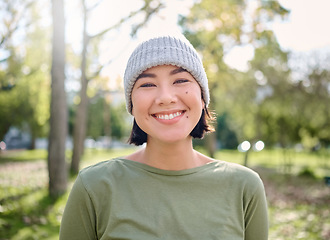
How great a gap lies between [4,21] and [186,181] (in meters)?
11.0

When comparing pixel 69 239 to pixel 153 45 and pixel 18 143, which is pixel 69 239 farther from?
pixel 18 143

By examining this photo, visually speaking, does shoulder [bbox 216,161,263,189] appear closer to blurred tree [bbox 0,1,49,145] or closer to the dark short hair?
the dark short hair

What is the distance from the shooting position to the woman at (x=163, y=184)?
5.39 feet

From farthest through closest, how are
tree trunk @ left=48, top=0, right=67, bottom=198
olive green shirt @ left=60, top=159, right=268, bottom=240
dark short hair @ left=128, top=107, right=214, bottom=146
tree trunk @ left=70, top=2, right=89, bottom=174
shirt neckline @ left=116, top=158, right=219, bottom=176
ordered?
tree trunk @ left=70, top=2, right=89, bottom=174, tree trunk @ left=48, top=0, right=67, bottom=198, dark short hair @ left=128, top=107, right=214, bottom=146, shirt neckline @ left=116, top=158, right=219, bottom=176, olive green shirt @ left=60, top=159, right=268, bottom=240

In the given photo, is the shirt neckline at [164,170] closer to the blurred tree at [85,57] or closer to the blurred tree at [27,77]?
the blurred tree at [85,57]

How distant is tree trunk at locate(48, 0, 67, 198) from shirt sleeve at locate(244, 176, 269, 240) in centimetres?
613

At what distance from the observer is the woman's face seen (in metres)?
1.67

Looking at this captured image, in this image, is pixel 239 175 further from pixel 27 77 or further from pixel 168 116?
pixel 27 77

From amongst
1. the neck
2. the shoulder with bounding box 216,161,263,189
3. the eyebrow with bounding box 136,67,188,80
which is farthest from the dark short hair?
the eyebrow with bounding box 136,67,188,80

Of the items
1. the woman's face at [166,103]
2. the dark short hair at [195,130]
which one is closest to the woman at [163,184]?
the woman's face at [166,103]

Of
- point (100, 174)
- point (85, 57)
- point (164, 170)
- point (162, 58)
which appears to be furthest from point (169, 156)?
point (85, 57)

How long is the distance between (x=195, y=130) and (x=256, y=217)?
1.96 ft

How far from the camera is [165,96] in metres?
1.64

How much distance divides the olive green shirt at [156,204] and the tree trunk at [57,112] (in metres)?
5.85
